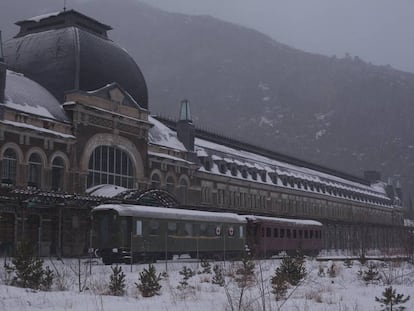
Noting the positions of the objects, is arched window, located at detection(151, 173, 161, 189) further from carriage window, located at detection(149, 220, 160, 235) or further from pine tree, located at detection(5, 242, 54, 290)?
pine tree, located at detection(5, 242, 54, 290)

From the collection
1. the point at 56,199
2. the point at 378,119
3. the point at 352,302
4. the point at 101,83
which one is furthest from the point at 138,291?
the point at 378,119

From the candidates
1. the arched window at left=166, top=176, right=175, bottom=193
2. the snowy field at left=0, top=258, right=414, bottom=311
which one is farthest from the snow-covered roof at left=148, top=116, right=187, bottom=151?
the snowy field at left=0, top=258, right=414, bottom=311

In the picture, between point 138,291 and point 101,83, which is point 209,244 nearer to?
point 101,83

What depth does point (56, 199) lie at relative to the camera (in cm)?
3434

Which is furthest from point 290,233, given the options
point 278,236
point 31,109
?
point 31,109

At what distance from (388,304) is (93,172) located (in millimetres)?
31744

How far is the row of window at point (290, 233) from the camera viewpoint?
148ft

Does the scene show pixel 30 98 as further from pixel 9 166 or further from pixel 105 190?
pixel 105 190

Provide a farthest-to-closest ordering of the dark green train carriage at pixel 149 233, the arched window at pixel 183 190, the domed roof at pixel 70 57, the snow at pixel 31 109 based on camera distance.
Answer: the arched window at pixel 183 190, the domed roof at pixel 70 57, the snow at pixel 31 109, the dark green train carriage at pixel 149 233

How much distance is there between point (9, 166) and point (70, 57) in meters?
10.2

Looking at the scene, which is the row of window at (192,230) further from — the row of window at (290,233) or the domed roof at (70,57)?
the domed roof at (70,57)

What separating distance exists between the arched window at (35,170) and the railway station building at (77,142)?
0.06 m

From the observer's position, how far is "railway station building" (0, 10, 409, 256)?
37594 millimetres

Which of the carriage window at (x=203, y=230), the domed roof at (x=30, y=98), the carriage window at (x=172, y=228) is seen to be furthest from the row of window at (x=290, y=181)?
the carriage window at (x=172, y=228)
